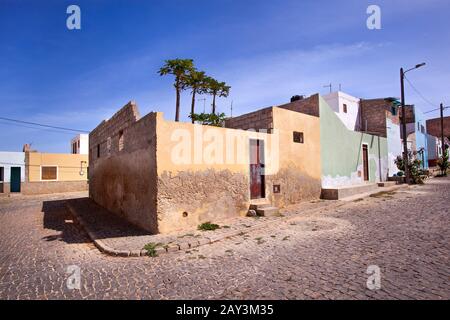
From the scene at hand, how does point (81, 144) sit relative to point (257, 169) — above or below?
above

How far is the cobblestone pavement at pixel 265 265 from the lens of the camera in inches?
140

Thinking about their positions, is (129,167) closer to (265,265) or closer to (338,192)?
(265,265)

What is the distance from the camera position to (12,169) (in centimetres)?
2461

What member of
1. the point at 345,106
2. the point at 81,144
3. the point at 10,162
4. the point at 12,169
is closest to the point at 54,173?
the point at 12,169

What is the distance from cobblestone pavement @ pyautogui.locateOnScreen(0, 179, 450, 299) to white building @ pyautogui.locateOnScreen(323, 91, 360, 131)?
48.8 ft

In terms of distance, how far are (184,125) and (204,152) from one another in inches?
40.7

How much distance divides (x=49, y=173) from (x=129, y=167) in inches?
862

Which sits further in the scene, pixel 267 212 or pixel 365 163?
pixel 365 163

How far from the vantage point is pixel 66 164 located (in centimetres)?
2622

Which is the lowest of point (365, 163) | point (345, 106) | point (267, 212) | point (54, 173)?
point (267, 212)

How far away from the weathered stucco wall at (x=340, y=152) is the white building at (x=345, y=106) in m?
3.62

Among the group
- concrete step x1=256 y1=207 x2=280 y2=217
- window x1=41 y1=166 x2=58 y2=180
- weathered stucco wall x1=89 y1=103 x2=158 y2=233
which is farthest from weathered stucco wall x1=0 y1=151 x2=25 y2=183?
concrete step x1=256 y1=207 x2=280 y2=217

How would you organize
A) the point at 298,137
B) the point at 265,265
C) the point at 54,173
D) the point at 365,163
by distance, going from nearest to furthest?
the point at 265,265, the point at 298,137, the point at 365,163, the point at 54,173
